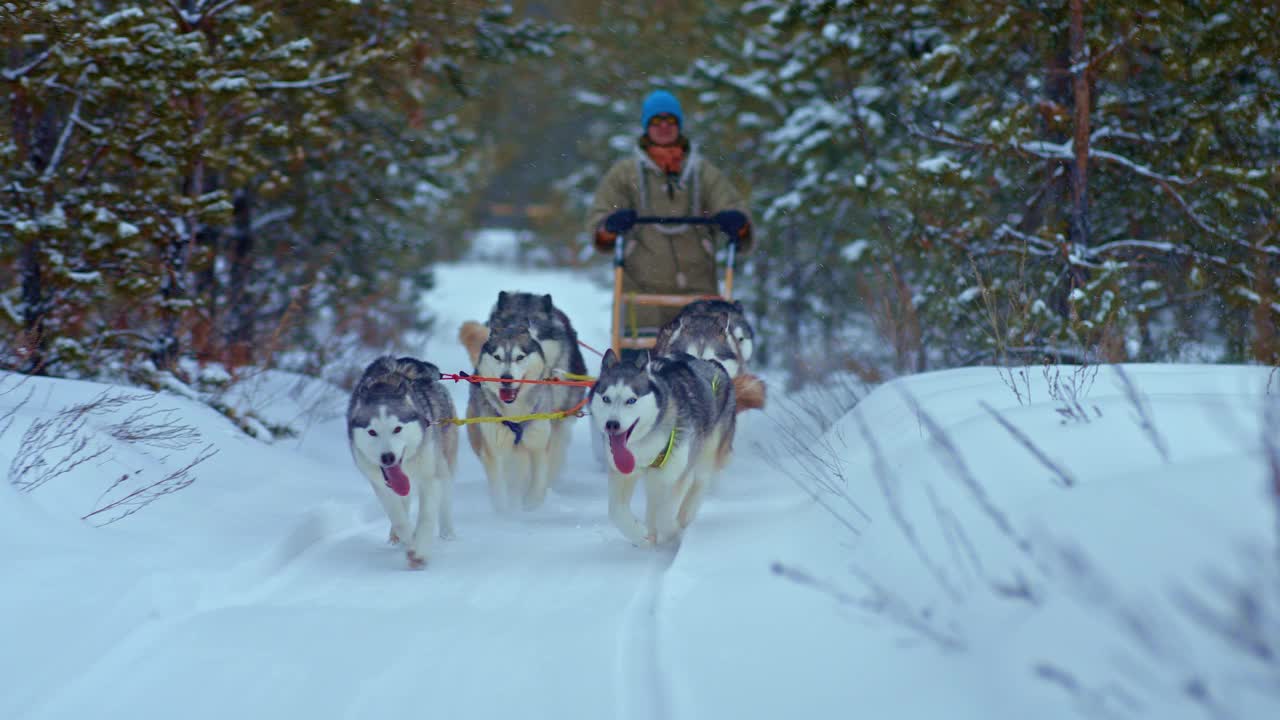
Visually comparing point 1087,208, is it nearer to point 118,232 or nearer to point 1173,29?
point 1173,29

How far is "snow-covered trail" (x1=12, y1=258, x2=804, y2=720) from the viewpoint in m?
2.71

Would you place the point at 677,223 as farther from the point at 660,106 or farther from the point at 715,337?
the point at 715,337

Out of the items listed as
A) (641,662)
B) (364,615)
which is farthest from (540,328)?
(641,662)

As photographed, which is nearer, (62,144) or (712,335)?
(62,144)

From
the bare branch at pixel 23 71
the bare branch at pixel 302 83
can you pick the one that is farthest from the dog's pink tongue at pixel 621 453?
the bare branch at pixel 302 83

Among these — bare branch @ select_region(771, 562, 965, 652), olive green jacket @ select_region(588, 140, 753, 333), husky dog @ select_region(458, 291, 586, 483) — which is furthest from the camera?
olive green jacket @ select_region(588, 140, 753, 333)

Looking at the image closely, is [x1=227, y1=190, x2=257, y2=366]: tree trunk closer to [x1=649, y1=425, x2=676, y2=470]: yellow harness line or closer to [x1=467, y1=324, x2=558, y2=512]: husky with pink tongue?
[x1=467, y1=324, x2=558, y2=512]: husky with pink tongue

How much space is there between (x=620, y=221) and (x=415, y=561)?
303 cm

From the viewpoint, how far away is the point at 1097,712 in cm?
178

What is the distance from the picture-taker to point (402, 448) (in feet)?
13.9

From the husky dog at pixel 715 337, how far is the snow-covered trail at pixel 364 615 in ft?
2.59

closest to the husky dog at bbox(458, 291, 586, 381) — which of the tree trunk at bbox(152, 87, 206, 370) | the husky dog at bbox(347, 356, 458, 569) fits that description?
the husky dog at bbox(347, 356, 458, 569)

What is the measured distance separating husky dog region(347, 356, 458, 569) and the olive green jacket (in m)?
2.63

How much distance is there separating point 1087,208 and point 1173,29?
1.24m
